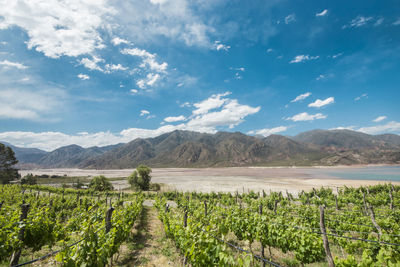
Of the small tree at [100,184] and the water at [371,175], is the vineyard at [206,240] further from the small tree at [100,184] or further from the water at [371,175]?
the water at [371,175]

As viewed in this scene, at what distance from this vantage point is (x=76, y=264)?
4547mm

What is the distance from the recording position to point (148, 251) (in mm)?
9414

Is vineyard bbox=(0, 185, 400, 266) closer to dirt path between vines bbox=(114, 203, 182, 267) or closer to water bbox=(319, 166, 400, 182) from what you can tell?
dirt path between vines bbox=(114, 203, 182, 267)

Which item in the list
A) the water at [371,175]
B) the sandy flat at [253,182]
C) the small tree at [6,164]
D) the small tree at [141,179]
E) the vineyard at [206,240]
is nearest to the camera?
the vineyard at [206,240]

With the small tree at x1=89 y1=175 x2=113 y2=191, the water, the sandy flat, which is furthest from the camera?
the water

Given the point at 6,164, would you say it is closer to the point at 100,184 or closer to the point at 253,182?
the point at 100,184

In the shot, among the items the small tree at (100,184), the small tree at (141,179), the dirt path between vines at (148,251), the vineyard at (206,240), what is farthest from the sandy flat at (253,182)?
the vineyard at (206,240)

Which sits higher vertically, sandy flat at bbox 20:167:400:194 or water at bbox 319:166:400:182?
sandy flat at bbox 20:167:400:194

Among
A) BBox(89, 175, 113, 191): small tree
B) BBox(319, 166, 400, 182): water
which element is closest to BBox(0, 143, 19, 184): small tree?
BBox(89, 175, 113, 191): small tree

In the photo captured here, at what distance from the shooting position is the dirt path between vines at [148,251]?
813cm

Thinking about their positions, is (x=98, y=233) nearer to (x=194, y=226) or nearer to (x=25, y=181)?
(x=194, y=226)

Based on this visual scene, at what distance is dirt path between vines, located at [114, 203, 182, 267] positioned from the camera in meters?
8.13

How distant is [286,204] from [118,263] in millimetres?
23749

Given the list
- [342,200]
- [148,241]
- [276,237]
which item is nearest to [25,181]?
[148,241]
